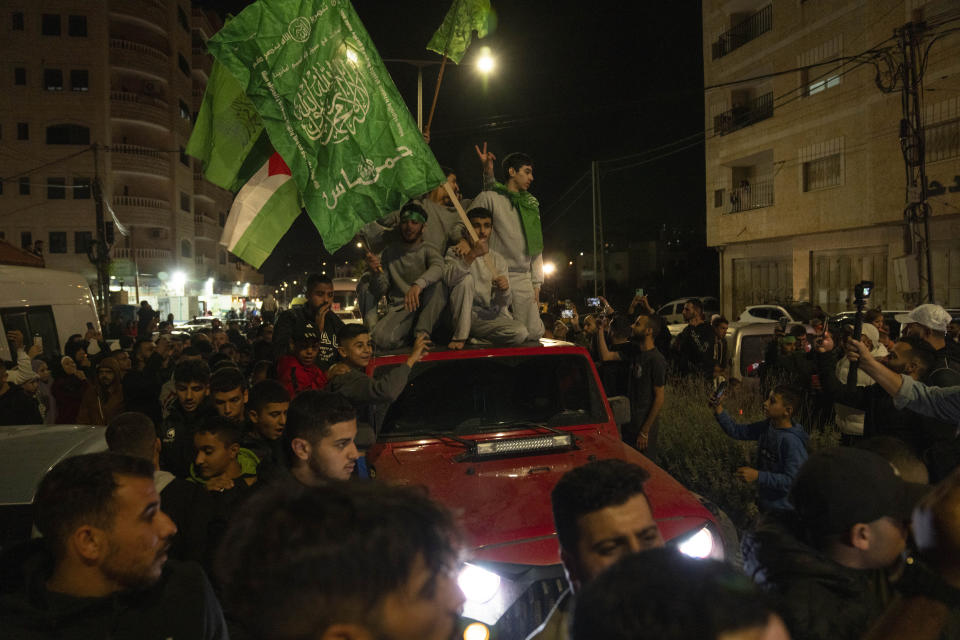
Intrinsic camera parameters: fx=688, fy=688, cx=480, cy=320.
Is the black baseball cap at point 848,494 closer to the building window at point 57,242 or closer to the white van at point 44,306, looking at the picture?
the white van at point 44,306

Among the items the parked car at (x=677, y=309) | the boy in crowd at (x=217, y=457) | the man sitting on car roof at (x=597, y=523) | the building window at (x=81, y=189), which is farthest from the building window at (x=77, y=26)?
the man sitting on car roof at (x=597, y=523)

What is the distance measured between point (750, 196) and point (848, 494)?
30223 millimetres

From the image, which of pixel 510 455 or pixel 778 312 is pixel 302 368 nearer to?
pixel 510 455

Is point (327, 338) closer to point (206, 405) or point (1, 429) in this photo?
point (206, 405)

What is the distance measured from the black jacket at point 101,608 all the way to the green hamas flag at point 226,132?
352cm

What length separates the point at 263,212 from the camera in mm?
5180

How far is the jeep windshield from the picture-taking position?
4367 millimetres

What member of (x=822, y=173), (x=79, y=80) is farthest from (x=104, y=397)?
(x=79, y=80)

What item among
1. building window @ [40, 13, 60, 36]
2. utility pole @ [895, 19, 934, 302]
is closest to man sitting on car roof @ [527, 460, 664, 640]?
utility pole @ [895, 19, 934, 302]

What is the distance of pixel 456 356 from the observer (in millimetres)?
4551

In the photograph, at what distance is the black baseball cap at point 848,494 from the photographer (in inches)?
79.7

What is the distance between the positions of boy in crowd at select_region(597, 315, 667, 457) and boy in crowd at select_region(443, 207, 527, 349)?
1.65 metres

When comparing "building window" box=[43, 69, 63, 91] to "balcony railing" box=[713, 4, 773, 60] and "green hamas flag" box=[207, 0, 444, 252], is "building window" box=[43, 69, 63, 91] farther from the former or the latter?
"green hamas flag" box=[207, 0, 444, 252]

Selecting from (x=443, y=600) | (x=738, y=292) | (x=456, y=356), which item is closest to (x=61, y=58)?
(x=738, y=292)
